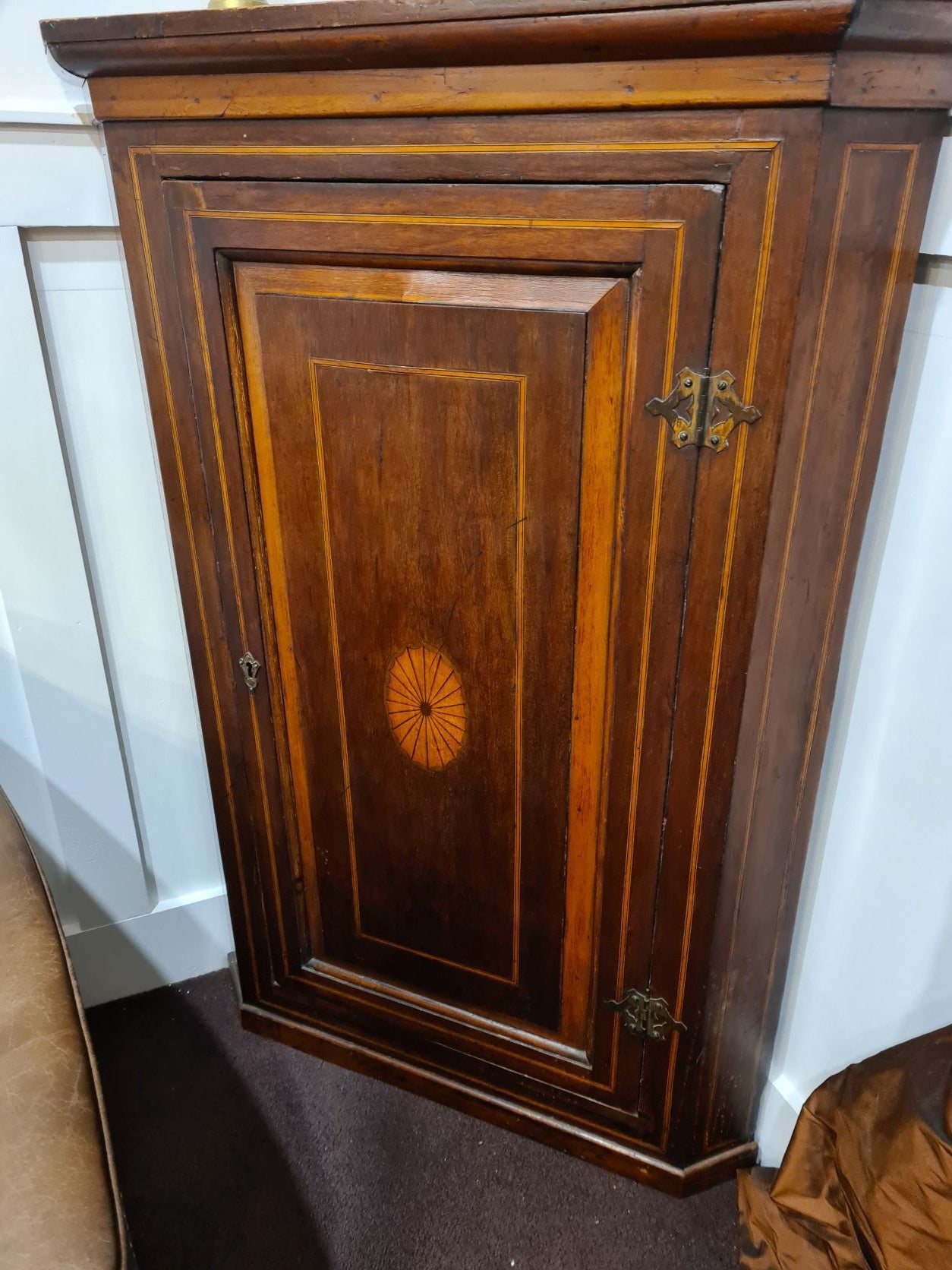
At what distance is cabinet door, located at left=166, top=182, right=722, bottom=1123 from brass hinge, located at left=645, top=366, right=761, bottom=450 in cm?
2

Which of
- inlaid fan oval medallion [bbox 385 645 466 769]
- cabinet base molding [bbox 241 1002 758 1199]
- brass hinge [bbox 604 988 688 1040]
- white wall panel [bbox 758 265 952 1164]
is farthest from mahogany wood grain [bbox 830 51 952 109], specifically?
cabinet base molding [bbox 241 1002 758 1199]

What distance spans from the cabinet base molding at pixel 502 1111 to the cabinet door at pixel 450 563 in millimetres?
39

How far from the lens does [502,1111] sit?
1453mm

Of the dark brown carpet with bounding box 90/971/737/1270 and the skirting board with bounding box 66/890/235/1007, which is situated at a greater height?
the skirting board with bounding box 66/890/235/1007

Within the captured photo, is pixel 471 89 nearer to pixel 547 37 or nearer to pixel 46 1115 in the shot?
pixel 547 37

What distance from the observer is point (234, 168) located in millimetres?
1021

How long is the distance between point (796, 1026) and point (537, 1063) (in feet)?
1.20

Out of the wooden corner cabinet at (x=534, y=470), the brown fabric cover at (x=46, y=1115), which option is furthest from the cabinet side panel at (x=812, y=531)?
the brown fabric cover at (x=46, y=1115)

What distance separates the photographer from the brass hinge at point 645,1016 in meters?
1.23

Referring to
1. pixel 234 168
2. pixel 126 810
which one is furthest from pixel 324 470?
pixel 126 810

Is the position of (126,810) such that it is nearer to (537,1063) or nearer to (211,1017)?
(211,1017)

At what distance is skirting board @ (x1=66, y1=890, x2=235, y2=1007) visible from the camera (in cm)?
165

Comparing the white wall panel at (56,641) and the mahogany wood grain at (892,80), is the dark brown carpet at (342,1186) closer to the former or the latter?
the white wall panel at (56,641)

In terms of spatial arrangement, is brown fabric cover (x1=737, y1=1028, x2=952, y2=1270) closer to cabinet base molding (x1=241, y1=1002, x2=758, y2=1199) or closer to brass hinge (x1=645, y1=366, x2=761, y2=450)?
cabinet base molding (x1=241, y1=1002, x2=758, y2=1199)
